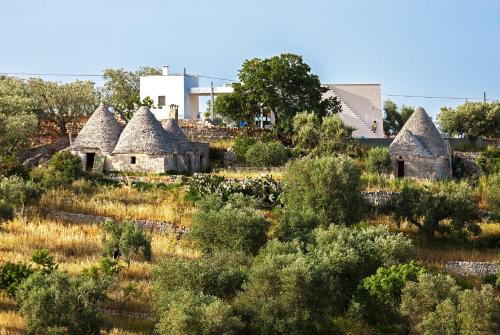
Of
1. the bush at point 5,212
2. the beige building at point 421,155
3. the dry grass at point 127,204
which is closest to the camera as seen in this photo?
the bush at point 5,212

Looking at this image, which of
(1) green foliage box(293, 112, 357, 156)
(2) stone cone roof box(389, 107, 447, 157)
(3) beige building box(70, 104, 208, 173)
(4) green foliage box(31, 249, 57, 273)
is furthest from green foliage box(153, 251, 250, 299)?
(1) green foliage box(293, 112, 357, 156)

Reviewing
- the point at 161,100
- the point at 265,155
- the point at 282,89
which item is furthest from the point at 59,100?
the point at 265,155

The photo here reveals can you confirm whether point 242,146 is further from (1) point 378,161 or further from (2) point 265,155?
(1) point 378,161

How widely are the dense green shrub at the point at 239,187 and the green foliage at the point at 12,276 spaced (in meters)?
12.0

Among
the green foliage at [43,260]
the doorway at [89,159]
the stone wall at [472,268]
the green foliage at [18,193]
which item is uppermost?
the doorway at [89,159]

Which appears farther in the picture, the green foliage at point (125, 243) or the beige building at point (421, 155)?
the beige building at point (421, 155)

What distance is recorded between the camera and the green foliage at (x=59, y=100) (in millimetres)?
49406

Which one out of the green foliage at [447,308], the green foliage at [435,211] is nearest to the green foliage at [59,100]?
the green foliage at [435,211]

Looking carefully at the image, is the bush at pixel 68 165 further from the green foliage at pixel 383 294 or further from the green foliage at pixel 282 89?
the green foliage at pixel 383 294

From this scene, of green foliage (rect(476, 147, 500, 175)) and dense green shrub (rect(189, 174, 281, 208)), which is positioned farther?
green foliage (rect(476, 147, 500, 175))

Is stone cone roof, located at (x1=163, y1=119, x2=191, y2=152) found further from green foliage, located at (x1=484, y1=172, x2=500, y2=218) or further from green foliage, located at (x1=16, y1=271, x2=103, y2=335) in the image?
green foliage, located at (x1=16, y1=271, x2=103, y2=335)

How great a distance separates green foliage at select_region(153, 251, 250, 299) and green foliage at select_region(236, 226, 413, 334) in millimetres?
366

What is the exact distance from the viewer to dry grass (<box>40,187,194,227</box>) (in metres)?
31.2

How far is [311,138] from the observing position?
41.7m
